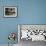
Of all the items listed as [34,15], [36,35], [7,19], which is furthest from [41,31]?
[7,19]

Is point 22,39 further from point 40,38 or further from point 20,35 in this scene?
point 40,38

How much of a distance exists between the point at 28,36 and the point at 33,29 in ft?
0.75

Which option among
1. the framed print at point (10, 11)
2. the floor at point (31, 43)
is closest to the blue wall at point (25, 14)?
the framed print at point (10, 11)

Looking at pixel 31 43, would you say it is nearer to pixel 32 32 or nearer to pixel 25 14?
pixel 32 32

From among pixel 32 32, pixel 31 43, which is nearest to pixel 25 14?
pixel 32 32

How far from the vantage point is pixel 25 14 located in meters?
3.56

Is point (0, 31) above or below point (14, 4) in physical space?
below

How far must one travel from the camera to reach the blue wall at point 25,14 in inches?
139

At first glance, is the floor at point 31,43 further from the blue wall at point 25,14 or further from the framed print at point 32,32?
the blue wall at point 25,14

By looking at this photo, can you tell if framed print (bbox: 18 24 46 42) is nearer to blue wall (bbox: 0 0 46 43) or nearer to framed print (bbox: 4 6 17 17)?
blue wall (bbox: 0 0 46 43)

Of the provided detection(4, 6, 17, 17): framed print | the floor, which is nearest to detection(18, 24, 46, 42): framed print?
the floor

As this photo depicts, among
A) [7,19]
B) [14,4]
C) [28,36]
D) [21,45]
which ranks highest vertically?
[14,4]

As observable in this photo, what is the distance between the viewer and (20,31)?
3465 mm

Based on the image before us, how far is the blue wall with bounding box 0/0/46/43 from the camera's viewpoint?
3.53 metres
